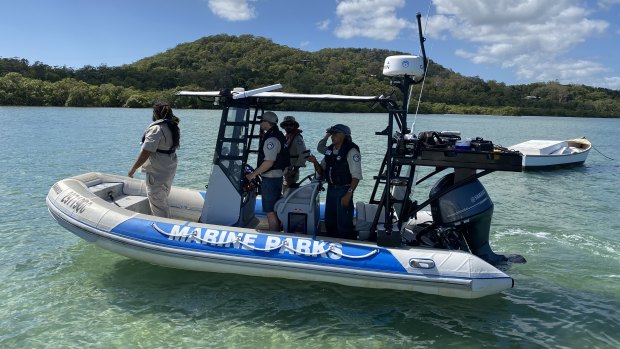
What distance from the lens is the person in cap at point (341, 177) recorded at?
519 cm

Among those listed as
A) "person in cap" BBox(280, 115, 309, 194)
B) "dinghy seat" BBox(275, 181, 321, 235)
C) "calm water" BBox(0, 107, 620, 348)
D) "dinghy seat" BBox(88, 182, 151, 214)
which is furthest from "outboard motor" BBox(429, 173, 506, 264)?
"dinghy seat" BBox(88, 182, 151, 214)

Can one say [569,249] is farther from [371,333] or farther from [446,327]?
[371,333]

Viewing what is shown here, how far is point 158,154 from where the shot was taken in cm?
583

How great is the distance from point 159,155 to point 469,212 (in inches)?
148

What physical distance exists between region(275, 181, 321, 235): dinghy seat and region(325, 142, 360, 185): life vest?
0.28 meters

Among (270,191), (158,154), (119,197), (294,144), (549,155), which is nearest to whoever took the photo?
(270,191)

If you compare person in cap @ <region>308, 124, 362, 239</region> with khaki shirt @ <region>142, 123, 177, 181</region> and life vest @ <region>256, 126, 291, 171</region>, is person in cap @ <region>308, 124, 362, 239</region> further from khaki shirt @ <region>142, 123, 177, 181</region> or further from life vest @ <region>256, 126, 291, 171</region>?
khaki shirt @ <region>142, 123, 177, 181</region>

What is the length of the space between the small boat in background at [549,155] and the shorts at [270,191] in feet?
45.8

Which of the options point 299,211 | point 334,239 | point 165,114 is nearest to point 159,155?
point 165,114

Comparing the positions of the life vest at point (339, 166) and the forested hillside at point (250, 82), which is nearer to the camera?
the life vest at point (339, 166)

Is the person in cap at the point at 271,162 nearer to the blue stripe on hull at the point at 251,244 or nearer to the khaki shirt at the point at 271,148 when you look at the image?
the khaki shirt at the point at 271,148

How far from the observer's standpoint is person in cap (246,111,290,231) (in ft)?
17.5

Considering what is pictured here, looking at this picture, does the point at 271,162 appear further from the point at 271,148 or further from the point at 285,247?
the point at 285,247

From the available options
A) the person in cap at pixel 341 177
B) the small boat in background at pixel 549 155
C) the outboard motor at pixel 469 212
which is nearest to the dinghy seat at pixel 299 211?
the person in cap at pixel 341 177
